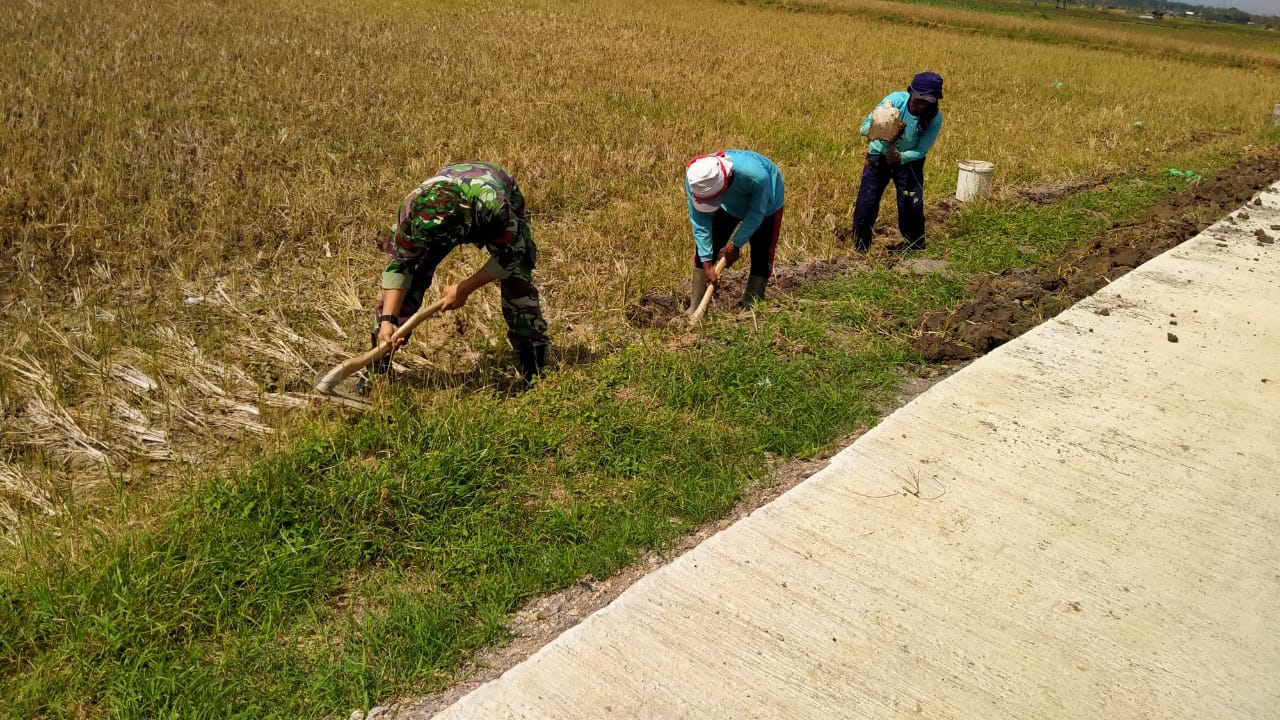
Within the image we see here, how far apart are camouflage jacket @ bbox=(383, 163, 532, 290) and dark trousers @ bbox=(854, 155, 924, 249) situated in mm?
3457

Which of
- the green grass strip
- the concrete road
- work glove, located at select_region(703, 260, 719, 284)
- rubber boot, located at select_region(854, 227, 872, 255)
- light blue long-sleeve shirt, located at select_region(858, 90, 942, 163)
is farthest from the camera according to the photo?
rubber boot, located at select_region(854, 227, 872, 255)

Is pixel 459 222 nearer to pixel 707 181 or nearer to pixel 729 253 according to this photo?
pixel 707 181

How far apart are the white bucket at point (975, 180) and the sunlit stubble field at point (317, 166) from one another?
37 cm

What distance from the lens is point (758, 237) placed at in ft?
17.7

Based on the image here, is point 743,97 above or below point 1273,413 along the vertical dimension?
above

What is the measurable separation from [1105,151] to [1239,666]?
983 cm

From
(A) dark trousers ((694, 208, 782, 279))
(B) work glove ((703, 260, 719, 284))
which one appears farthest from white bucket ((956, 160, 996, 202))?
(B) work glove ((703, 260, 719, 284))

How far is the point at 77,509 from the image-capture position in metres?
3.28

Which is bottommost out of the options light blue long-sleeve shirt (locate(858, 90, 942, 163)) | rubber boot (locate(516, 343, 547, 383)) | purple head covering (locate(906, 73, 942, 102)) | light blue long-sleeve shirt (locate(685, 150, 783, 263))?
rubber boot (locate(516, 343, 547, 383))

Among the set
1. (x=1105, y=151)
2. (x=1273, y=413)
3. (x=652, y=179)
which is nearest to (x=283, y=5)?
(x=652, y=179)

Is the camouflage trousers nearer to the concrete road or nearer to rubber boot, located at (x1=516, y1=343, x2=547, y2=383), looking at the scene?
rubber boot, located at (x1=516, y1=343, x2=547, y2=383)

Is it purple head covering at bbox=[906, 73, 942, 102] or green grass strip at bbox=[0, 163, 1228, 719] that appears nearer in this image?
green grass strip at bbox=[0, 163, 1228, 719]

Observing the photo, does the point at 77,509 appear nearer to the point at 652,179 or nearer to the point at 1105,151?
the point at 652,179

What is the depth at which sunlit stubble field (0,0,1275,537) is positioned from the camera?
4.19 meters
